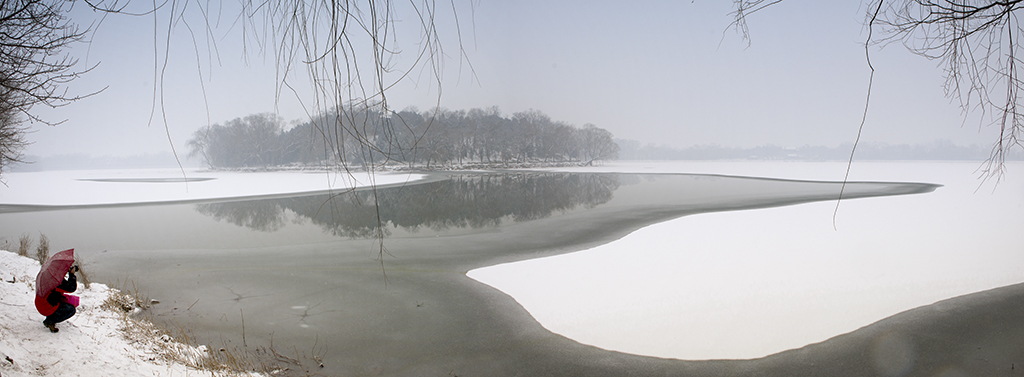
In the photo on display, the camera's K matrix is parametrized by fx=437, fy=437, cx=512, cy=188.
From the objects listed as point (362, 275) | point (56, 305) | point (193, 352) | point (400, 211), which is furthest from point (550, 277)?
point (400, 211)

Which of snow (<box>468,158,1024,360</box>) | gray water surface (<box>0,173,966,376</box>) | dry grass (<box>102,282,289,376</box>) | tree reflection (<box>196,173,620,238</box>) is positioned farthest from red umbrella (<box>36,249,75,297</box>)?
tree reflection (<box>196,173,620,238</box>)

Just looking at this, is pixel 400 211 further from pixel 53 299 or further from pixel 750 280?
pixel 53 299

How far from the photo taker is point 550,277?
22.3 feet

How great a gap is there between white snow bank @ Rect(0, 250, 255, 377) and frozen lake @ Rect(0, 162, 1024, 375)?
0.84 metres

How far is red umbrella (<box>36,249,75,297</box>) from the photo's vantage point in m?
3.48

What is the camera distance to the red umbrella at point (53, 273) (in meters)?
3.48

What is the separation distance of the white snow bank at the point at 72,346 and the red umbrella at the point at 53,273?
0.35 m

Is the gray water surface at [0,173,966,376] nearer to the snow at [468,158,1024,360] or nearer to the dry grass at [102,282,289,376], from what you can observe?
the dry grass at [102,282,289,376]

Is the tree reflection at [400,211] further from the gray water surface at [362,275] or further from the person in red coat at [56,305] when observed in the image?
the person in red coat at [56,305]

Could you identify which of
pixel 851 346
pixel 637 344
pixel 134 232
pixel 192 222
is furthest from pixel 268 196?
pixel 851 346

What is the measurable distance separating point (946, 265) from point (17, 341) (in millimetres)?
11195

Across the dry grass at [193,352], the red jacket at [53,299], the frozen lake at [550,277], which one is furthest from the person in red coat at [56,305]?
the frozen lake at [550,277]

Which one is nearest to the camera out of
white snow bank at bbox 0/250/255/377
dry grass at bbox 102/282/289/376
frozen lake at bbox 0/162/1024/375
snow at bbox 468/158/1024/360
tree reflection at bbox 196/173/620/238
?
white snow bank at bbox 0/250/255/377

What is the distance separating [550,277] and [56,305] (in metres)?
5.42
